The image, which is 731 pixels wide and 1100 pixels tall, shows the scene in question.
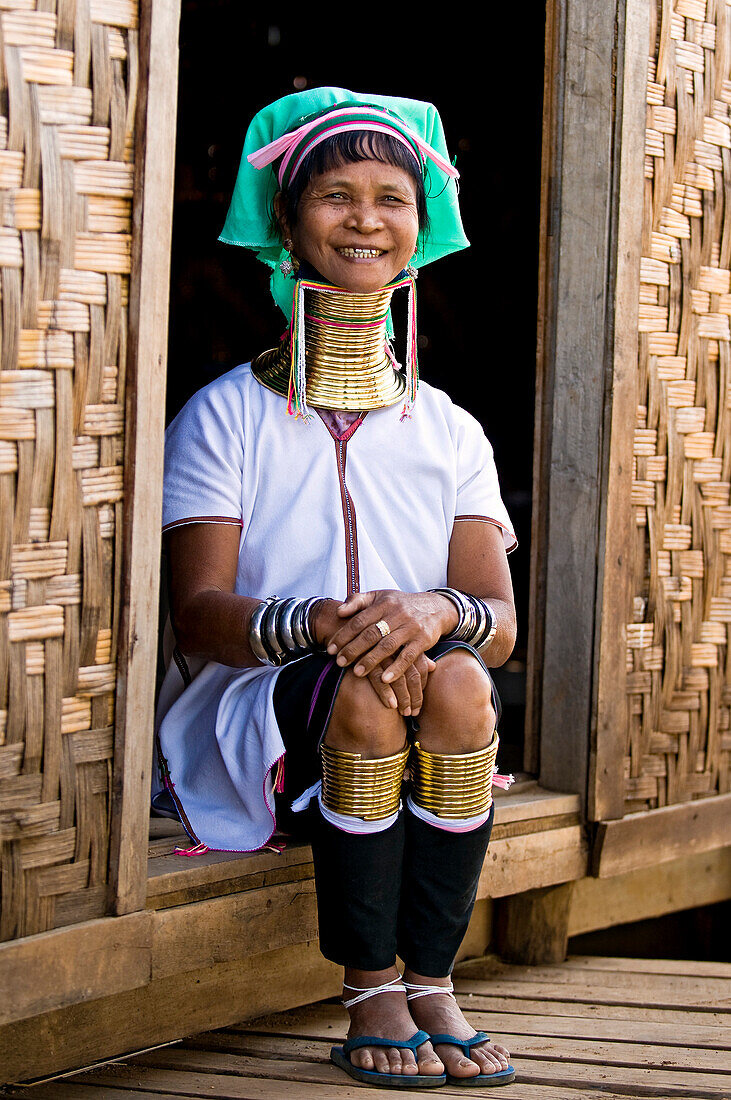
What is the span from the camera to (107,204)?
206 centimetres

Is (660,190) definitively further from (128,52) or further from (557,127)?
(128,52)

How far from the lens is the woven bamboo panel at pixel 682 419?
3084 millimetres

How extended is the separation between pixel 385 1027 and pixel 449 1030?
13cm

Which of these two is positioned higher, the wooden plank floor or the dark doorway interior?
the dark doorway interior

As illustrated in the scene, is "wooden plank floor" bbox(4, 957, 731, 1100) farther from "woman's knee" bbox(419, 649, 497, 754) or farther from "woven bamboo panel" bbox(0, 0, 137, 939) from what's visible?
"woman's knee" bbox(419, 649, 497, 754)

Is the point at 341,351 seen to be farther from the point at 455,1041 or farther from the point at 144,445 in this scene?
the point at 455,1041

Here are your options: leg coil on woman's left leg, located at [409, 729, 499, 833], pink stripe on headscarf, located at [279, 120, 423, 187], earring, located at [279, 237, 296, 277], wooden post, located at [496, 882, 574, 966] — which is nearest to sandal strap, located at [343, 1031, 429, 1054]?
leg coil on woman's left leg, located at [409, 729, 499, 833]

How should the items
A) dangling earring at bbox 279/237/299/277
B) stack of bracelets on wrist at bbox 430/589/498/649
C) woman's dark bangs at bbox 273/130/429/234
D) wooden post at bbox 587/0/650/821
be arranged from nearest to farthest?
stack of bracelets on wrist at bbox 430/589/498/649 < woman's dark bangs at bbox 273/130/429/234 < dangling earring at bbox 279/237/299/277 < wooden post at bbox 587/0/650/821

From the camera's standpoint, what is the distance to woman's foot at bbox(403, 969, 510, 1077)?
2143mm

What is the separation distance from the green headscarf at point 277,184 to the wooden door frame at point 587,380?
16.9 inches

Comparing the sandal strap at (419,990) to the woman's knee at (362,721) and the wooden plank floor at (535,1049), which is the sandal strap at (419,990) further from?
the woman's knee at (362,721)

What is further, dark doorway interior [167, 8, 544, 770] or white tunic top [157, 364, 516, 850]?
dark doorway interior [167, 8, 544, 770]

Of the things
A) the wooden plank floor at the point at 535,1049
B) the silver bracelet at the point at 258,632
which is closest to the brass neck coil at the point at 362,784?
the silver bracelet at the point at 258,632

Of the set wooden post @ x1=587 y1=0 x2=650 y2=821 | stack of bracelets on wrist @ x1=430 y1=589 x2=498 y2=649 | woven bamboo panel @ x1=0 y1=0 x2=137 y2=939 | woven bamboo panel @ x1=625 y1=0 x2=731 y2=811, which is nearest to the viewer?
woven bamboo panel @ x1=0 y1=0 x2=137 y2=939
